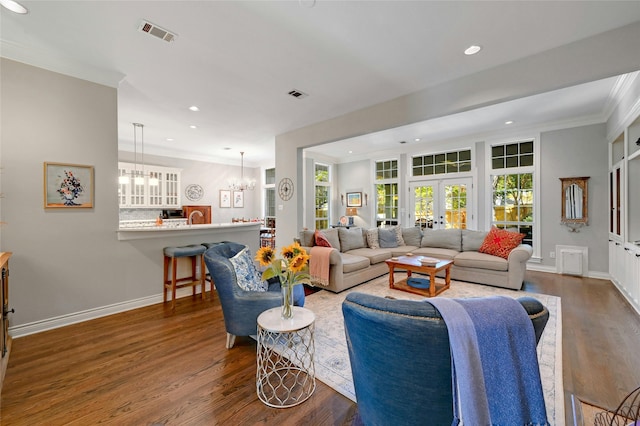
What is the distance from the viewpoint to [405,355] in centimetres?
102

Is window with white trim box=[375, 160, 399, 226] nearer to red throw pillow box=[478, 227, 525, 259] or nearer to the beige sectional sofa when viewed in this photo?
the beige sectional sofa

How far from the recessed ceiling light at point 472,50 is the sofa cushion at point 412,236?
366cm

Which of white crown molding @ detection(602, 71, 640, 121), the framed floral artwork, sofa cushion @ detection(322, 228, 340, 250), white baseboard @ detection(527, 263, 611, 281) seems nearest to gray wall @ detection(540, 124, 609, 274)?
white baseboard @ detection(527, 263, 611, 281)

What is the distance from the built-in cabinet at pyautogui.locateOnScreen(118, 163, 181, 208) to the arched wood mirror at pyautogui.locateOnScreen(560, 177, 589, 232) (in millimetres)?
8345

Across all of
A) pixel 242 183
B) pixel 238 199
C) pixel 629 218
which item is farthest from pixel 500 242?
pixel 238 199

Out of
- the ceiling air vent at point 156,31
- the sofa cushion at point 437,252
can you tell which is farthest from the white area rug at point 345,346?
the ceiling air vent at point 156,31

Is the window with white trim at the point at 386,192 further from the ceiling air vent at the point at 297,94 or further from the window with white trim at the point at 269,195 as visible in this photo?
the ceiling air vent at the point at 297,94

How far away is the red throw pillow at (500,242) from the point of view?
4.39 meters

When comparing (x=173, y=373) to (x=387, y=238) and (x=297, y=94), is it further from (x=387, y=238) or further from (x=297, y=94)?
(x=387, y=238)

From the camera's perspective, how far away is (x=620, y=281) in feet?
13.1

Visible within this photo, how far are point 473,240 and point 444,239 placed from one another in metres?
0.50

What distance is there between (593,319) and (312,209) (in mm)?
5825

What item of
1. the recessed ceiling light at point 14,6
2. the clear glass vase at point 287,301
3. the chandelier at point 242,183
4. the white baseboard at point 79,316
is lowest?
the white baseboard at point 79,316

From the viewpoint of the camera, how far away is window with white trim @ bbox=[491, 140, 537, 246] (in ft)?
18.1
